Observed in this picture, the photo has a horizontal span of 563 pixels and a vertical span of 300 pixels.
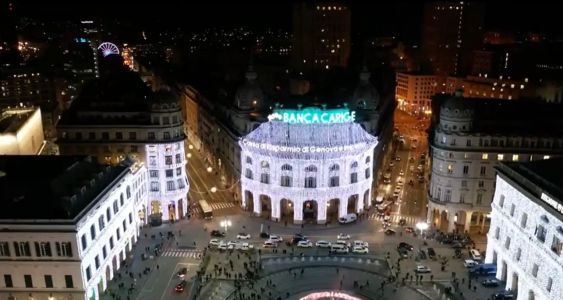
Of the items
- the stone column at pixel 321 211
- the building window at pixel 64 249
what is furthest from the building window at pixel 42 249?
the stone column at pixel 321 211

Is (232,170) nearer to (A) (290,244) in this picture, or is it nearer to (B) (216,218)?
(B) (216,218)

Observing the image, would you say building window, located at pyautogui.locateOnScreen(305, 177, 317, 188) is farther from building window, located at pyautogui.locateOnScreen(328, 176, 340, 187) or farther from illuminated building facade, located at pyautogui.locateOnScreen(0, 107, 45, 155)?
illuminated building facade, located at pyautogui.locateOnScreen(0, 107, 45, 155)

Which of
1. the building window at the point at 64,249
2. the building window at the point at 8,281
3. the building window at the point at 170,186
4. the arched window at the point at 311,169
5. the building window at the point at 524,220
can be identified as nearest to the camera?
the building window at the point at 64,249

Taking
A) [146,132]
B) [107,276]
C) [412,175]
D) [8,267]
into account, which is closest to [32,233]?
[8,267]

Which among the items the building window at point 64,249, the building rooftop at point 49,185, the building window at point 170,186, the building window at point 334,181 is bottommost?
the building window at point 170,186

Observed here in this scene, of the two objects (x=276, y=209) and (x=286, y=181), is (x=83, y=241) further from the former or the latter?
(x=286, y=181)

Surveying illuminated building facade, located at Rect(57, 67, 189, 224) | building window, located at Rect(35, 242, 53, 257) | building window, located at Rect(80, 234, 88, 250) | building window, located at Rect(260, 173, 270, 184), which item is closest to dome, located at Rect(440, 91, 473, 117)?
building window, located at Rect(260, 173, 270, 184)

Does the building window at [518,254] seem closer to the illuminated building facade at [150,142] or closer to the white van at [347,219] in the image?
the white van at [347,219]
